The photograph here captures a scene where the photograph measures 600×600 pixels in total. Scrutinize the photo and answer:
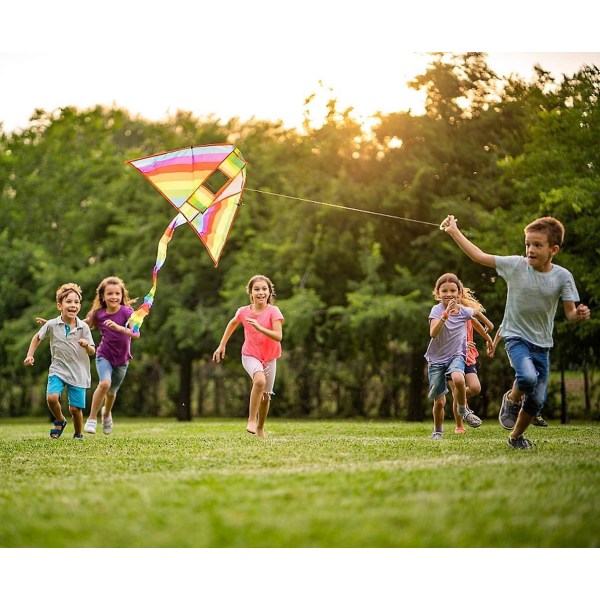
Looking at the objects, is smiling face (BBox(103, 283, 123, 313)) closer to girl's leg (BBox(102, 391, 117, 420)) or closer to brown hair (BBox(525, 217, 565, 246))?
girl's leg (BBox(102, 391, 117, 420))

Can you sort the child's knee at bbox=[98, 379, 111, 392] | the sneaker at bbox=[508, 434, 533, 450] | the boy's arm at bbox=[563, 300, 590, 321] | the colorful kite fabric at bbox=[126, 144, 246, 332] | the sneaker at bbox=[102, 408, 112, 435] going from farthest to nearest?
1. the sneaker at bbox=[102, 408, 112, 435]
2. the child's knee at bbox=[98, 379, 111, 392]
3. the colorful kite fabric at bbox=[126, 144, 246, 332]
4. the sneaker at bbox=[508, 434, 533, 450]
5. the boy's arm at bbox=[563, 300, 590, 321]

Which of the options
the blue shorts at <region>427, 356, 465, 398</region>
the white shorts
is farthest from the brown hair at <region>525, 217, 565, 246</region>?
the white shorts

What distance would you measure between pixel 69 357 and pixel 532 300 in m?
4.52

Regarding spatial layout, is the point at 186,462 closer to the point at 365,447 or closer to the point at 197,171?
the point at 365,447

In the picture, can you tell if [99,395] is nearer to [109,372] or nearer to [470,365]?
[109,372]

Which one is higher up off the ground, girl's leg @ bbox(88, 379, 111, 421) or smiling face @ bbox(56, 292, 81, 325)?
smiling face @ bbox(56, 292, 81, 325)

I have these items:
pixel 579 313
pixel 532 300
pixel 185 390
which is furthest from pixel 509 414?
pixel 185 390

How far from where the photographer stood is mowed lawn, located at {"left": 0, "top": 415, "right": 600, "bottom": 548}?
364cm

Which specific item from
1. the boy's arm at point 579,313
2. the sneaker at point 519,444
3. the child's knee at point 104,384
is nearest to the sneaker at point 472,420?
the sneaker at point 519,444

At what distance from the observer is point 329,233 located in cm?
1605

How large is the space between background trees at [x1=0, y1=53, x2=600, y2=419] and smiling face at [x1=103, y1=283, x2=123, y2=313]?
519cm

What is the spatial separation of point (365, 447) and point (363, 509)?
3.00 meters

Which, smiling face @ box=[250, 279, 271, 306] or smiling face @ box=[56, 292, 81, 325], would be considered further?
smiling face @ box=[56, 292, 81, 325]

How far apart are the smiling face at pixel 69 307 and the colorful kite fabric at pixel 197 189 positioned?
0.57 m
